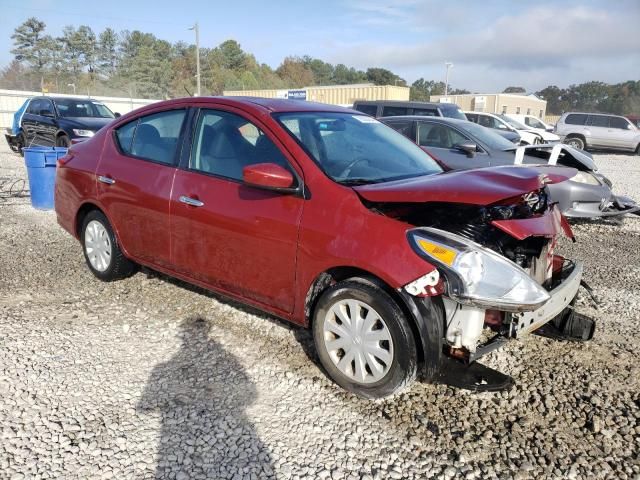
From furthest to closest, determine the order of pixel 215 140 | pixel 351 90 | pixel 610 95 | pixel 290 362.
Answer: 1. pixel 610 95
2. pixel 351 90
3. pixel 215 140
4. pixel 290 362

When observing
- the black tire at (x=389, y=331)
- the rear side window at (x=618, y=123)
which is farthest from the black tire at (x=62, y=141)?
the rear side window at (x=618, y=123)

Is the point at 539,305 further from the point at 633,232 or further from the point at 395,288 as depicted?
the point at 633,232

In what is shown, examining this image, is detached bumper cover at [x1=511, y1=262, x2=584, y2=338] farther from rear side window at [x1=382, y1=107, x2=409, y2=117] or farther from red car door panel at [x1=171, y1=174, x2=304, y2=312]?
rear side window at [x1=382, y1=107, x2=409, y2=117]

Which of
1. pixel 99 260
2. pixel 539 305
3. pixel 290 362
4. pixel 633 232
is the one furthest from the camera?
pixel 633 232

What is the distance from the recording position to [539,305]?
2602 millimetres

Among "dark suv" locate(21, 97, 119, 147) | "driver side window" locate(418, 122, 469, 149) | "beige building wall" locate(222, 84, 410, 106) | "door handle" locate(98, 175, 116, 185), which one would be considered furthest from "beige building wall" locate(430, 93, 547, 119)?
"door handle" locate(98, 175, 116, 185)

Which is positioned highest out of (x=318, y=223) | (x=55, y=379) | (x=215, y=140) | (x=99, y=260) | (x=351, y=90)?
(x=351, y=90)

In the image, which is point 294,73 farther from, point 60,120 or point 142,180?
point 142,180

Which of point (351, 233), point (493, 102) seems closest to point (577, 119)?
point (351, 233)

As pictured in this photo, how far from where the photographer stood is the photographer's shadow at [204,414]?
8.07ft

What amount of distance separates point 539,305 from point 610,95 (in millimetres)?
99231

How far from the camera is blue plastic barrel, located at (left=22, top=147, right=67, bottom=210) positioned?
7.80 m

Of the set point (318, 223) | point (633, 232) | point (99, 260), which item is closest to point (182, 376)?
point (318, 223)

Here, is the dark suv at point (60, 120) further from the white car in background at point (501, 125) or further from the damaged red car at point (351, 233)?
the white car in background at point (501, 125)
